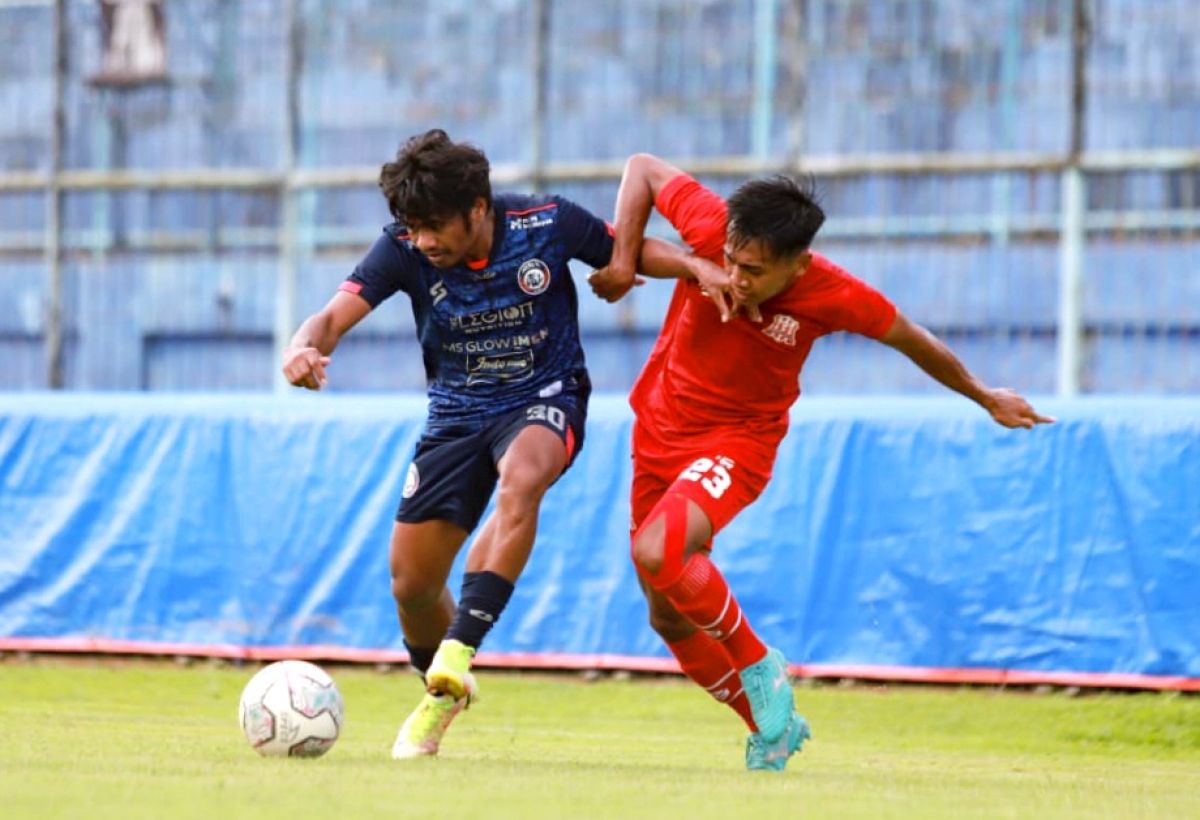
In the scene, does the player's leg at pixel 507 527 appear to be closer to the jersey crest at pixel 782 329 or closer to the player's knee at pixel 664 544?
the player's knee at pixel 664 544

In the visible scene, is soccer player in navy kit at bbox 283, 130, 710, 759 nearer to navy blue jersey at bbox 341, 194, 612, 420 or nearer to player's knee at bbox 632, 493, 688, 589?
navy blue jersey at bbox 341, 194, 612, 420

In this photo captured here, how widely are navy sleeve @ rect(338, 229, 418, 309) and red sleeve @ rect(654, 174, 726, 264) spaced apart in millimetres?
974

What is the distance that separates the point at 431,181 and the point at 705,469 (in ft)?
4.73

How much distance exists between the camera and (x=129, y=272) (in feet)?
68.9

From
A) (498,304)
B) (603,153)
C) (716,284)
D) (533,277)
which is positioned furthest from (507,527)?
(603,153)

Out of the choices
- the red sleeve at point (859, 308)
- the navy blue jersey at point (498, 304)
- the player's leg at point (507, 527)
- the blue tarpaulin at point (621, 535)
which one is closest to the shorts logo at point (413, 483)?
the navy blue jersey at point (498, 304)

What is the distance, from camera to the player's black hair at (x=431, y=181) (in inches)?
310

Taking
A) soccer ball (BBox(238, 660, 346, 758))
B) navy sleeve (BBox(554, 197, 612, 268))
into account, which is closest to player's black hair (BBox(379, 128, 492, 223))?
navy sleeve (BBox(554, 197, 612, 268))

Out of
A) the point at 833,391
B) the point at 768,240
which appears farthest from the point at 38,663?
the point at 768,240

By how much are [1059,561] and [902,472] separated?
1046mm

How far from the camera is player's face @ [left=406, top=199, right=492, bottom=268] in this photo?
26.1 ft

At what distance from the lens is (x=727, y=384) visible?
328 inches

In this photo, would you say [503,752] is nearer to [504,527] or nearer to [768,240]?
[504,527]

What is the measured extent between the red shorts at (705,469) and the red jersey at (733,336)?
58 millimetres
